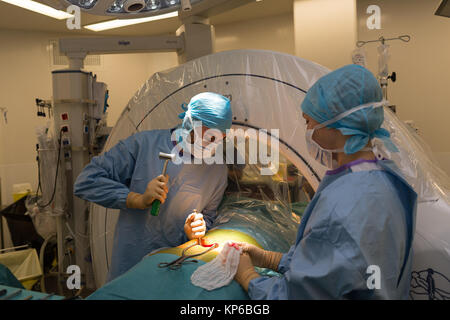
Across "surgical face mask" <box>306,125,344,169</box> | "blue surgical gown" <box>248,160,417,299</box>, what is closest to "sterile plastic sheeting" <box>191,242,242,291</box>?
"blue surgical gown" <box>248,160,417,299</box>

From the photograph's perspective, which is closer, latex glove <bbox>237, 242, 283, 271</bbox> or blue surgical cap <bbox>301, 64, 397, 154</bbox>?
blue surgical cap <bbox>301, 64, 397, 154</bbox>

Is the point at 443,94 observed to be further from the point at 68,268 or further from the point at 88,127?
the point at 68,268

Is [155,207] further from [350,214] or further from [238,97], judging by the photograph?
[350,214]

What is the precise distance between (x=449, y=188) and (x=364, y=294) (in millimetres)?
853

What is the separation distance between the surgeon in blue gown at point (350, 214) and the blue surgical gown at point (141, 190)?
57 centimetres

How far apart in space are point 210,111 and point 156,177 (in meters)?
0.39

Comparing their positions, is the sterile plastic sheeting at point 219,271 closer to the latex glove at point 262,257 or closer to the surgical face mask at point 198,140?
the latex glove at point 262,257

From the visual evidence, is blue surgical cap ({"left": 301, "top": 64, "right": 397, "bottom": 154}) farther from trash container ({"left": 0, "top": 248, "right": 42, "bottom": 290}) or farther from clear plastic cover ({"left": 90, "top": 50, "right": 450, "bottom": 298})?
trash container ({"left": 0, "top": 248, "right": 42, "bottom": 290})

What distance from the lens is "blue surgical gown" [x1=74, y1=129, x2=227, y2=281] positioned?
5.01 feet

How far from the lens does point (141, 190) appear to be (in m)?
1.61

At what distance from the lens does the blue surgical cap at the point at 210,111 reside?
4.84ft

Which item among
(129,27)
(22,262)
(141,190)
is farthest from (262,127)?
(129,27)

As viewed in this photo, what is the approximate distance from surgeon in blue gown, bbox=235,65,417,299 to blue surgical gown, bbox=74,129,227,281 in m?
0.57

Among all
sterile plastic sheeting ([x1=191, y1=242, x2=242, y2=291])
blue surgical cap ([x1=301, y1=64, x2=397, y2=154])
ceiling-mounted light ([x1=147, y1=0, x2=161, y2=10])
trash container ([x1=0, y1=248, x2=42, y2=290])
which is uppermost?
ceiling-mounted light ([x1=147, y1=0, x2=161, y2=10])
